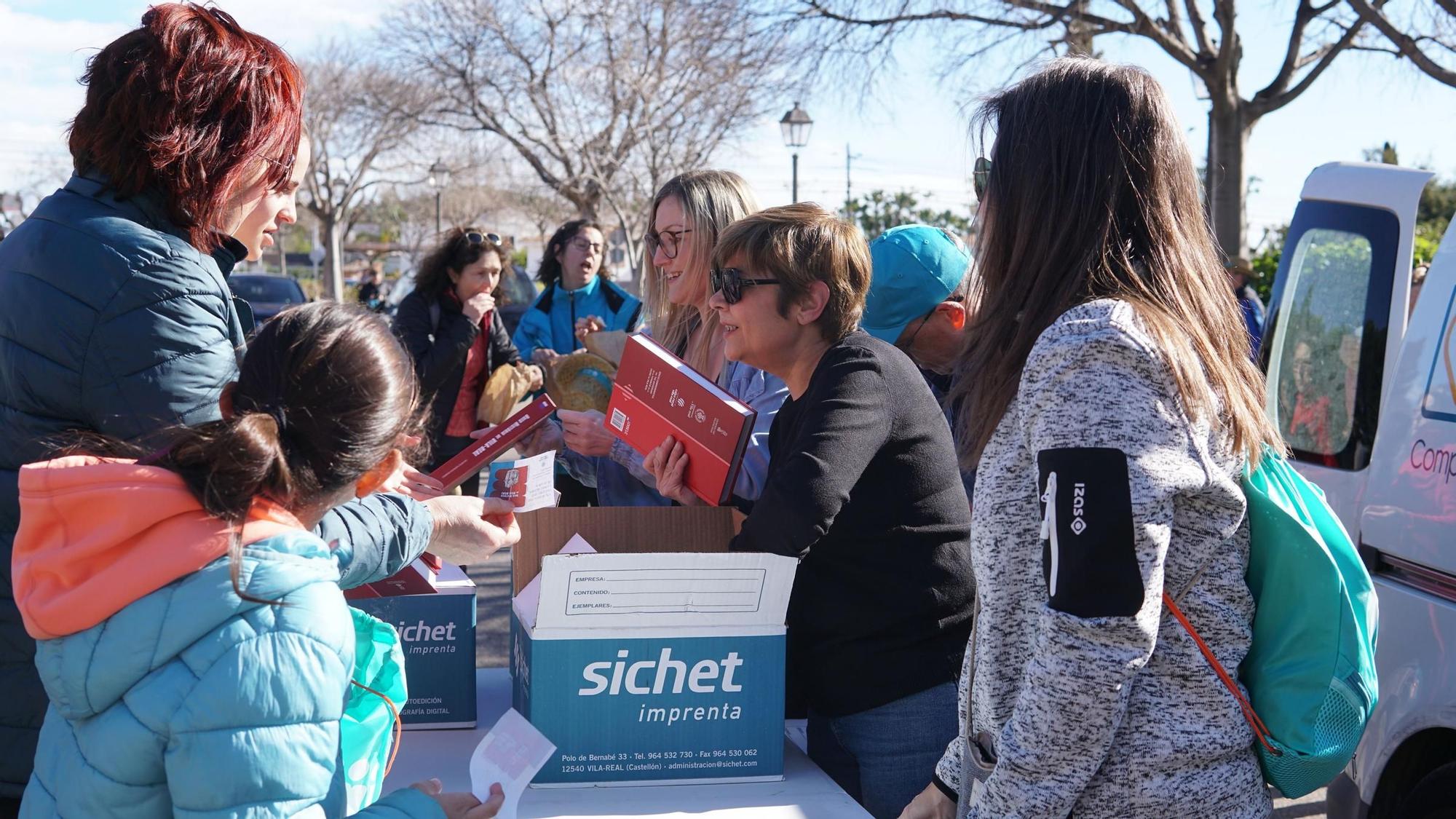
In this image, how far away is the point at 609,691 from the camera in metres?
1.83

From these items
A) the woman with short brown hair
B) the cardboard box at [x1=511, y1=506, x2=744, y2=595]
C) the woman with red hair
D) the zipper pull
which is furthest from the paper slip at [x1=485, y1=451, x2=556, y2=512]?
the zipper pull

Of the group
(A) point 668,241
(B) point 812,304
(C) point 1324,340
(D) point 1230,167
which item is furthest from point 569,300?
(D) point 1230,167

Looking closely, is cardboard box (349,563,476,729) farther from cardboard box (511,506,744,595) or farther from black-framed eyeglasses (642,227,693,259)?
black-framed eyeglasses (642,227,693,259)

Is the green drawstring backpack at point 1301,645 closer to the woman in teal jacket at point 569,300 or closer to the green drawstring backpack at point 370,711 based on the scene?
the green drawstring backpack at point 370,711

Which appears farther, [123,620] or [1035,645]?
[1035,645]

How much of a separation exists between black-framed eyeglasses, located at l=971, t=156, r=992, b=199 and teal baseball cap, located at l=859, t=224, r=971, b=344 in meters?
1.36

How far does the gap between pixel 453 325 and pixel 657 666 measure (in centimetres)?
388

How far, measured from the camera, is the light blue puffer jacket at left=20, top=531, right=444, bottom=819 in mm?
1176

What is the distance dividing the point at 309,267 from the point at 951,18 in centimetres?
7590

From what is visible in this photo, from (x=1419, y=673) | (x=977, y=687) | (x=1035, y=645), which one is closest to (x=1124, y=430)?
(x=1035, y=645)

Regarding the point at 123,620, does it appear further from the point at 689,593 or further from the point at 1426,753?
the point at 1426,753

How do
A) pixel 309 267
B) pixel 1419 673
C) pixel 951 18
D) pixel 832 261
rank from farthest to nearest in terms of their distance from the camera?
pixel 309 267, pixel 951 18, pixel 1419 673, pixel 832 261

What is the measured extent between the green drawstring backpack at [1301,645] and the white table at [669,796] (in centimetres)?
67

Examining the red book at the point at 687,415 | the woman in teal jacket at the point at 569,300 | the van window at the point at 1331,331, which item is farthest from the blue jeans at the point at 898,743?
the woman in teal jacket at the point at 569,300
